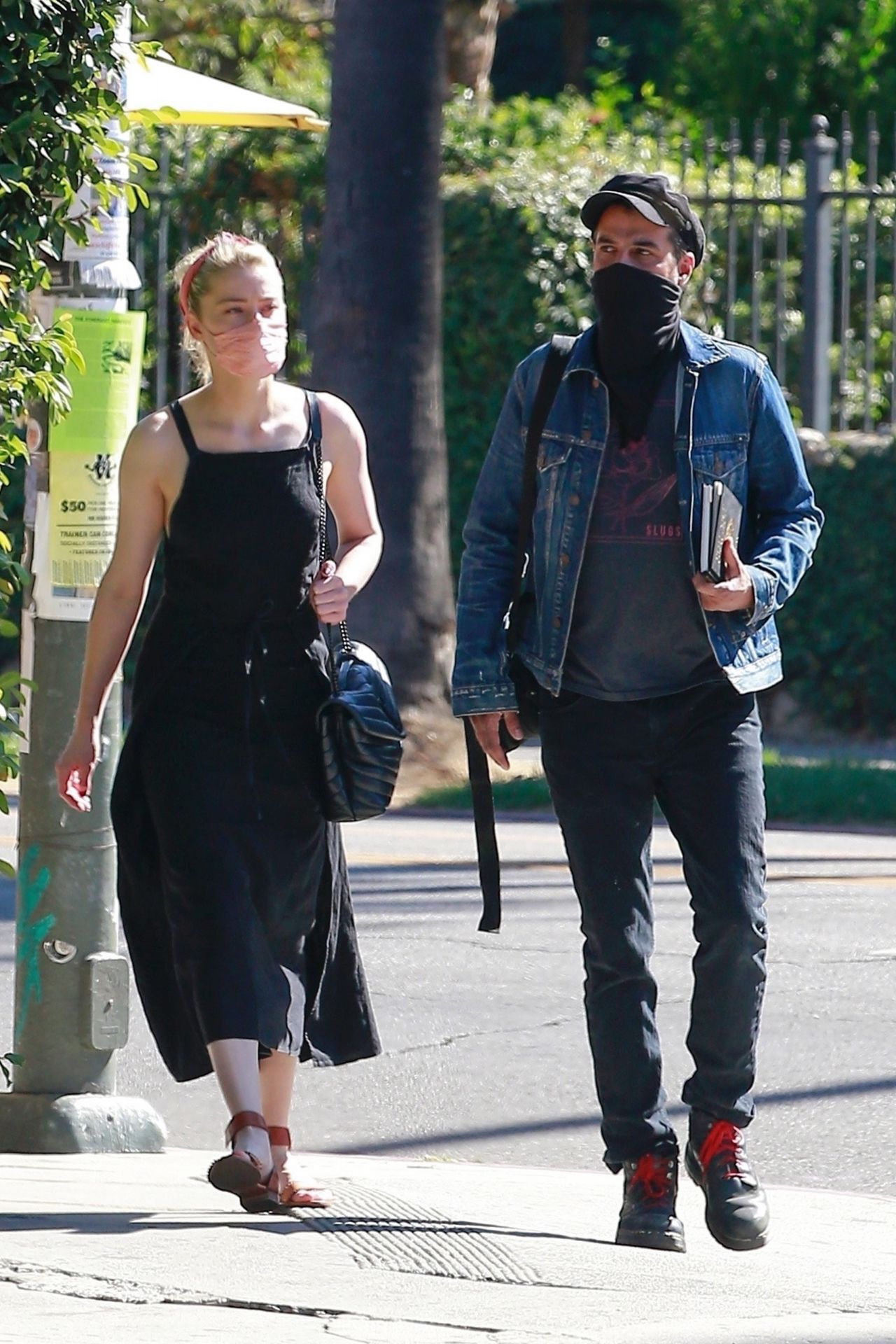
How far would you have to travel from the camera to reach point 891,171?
22.3 m

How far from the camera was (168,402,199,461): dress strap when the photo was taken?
4.77 metres

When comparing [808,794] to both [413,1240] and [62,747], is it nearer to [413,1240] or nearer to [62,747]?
[62,747]

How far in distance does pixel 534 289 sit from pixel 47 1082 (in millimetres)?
10276

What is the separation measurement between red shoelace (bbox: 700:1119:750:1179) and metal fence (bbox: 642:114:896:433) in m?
10.2

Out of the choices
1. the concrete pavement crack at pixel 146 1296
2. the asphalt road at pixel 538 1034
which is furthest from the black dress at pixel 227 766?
the asphalt road at pixel 538 1034

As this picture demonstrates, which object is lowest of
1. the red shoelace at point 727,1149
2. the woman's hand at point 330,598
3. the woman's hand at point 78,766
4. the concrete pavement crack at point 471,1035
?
the concrete pavement crack at point 471,1035

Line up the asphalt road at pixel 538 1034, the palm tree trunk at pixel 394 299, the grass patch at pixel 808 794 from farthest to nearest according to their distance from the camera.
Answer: the palm tree trunk at pixel 394 299 → the grass patch at pixel 808 794 → the asphalt road at pixel 538 1034

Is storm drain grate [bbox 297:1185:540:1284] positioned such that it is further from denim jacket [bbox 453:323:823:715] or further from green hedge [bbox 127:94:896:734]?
green hedge [bbox 127:94:896:734]

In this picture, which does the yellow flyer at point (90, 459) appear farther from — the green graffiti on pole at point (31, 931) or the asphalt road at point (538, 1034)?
the asphalt road at point (538, 1034)

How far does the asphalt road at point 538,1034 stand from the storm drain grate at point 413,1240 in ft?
3.72

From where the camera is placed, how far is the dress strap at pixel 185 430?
4.77 meters

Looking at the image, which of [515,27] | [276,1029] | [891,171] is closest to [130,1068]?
[276,1029]

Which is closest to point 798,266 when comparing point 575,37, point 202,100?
point 202,100

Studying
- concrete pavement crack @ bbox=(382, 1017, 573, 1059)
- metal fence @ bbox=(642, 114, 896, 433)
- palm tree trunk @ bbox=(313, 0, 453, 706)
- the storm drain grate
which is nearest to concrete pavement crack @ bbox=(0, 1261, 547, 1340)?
the storm drain grate
